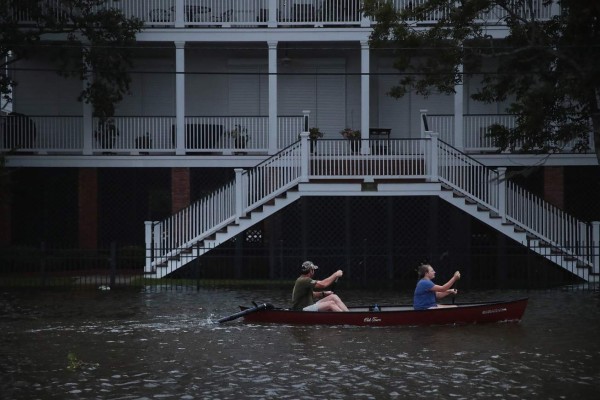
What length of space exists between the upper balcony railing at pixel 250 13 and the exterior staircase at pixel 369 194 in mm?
5681

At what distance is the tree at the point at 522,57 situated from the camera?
29984mm

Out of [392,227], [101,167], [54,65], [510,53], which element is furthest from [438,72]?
[54,65]

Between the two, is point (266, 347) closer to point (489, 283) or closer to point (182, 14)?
point (489, 283)

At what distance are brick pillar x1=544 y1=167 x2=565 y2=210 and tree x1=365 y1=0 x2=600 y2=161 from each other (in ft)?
16.1

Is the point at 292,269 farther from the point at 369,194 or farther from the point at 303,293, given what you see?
the point at 303,293

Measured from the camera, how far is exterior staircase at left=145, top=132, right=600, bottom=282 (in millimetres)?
33250

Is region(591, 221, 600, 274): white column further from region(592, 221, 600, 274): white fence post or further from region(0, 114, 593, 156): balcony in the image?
region(0, 114, 593, 156): balcony

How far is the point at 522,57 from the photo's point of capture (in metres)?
31.1

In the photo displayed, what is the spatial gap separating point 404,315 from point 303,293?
2362mm

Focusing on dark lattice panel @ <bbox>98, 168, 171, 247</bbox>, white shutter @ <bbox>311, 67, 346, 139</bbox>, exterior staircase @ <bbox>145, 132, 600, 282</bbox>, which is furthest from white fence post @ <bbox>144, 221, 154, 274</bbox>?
white shutter @ <bbox>311, 67, 346, 139</bbox>

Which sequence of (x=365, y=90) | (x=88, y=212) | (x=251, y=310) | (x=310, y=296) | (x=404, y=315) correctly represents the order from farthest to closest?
(x=88, y=212), (x=365, y=90), (x=310, y=296), (x=251, y=310), (x=404, y=315)

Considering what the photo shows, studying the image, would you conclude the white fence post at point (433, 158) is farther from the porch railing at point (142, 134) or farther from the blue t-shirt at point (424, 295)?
the blue t-shirt at point (424, 295)

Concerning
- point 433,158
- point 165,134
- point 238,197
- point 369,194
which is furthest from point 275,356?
point 165,134

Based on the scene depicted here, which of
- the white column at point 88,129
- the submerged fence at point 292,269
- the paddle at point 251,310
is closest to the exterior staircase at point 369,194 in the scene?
the submerged fence at point 292,269
